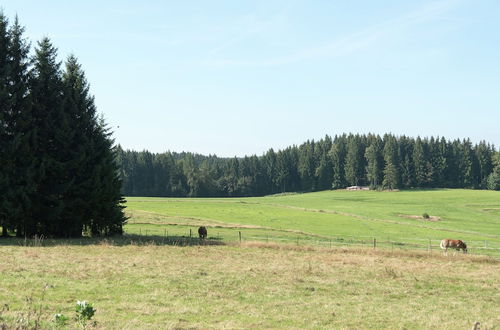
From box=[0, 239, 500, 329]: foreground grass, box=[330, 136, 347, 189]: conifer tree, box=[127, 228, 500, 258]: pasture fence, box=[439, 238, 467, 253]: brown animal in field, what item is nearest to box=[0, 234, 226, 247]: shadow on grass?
box=[0, 239, 500, 329]: foreground grass

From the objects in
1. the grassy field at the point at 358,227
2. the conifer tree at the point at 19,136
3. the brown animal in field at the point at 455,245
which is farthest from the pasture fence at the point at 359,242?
the conifer tree at the point at 19,136

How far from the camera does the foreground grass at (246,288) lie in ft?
47.1

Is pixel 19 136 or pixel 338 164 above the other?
pixel 338 164

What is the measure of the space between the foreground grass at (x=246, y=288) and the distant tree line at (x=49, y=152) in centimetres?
626

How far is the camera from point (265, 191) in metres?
188

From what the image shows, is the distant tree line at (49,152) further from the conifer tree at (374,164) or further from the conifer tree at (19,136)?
the conifer tree at (374,164)

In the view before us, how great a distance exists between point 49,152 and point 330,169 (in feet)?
480

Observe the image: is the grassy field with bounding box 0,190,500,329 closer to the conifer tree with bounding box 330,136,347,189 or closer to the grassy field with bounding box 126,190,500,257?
the grassy field with bounding box 126,190,500,257

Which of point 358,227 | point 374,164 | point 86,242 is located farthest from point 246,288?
point 374,164

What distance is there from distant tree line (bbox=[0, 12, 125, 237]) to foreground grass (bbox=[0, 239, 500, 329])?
626 cm

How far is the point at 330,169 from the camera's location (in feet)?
580

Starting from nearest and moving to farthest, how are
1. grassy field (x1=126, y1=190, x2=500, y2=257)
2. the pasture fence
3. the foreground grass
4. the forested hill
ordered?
the foreground grass < the pasture fence < grassy field (x1=126, y1=190, x2=500, y2=257) < the forested hill

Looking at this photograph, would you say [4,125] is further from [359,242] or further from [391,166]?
[391,166]

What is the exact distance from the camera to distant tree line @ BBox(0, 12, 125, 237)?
35688 millimetres
